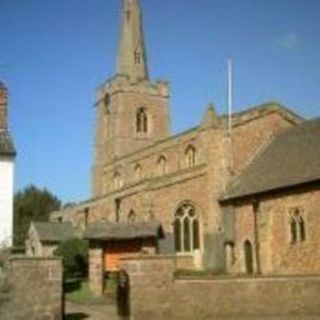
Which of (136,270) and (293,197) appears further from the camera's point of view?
(293,197)

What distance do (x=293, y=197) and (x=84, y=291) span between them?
11.5 m

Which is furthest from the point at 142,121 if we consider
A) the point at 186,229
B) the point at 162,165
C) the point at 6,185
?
the point at 6,185

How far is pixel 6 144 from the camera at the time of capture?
28.7 m

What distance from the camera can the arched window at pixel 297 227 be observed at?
1334 inches

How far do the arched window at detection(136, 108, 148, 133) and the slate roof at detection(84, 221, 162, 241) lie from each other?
42473 millimetres

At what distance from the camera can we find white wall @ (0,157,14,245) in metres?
27.6

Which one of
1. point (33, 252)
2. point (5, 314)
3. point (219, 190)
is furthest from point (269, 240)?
point (33, 252)

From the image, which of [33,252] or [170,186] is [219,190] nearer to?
[170,186]

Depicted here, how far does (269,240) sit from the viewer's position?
117 feet

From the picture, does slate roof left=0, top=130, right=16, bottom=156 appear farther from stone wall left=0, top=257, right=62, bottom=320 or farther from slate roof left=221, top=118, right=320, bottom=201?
slate roof left=221, top=118, right=320, bottom=201

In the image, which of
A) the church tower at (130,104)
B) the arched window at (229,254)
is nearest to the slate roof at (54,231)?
the church tower at (130,104)

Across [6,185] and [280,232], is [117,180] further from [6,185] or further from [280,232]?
[6,185]

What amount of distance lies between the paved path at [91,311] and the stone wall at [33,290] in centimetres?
276

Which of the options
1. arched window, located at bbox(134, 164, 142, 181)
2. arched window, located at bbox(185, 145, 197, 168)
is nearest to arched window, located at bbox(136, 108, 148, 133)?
A: arched window, located at bbox(134, 164, 142, 181)
